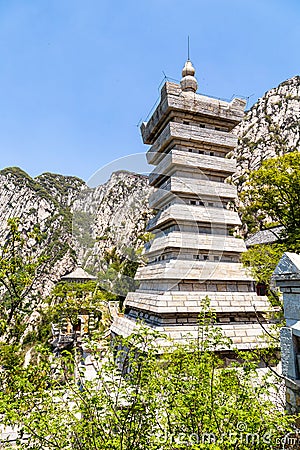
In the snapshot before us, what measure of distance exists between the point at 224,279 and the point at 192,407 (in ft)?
21.2

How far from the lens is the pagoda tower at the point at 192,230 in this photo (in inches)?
341

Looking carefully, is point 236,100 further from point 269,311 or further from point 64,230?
point 64,230

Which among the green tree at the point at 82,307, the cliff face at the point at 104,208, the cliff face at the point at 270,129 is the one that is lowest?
the green tree at the point at 82,307

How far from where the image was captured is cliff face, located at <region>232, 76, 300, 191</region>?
2026 inches

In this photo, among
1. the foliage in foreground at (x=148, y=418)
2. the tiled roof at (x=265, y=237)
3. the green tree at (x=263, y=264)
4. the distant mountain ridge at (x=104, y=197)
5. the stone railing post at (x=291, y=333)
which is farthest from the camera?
the tiled roof at (x=265, y=237)

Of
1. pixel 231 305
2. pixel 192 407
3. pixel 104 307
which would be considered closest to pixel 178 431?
pixel 192 407

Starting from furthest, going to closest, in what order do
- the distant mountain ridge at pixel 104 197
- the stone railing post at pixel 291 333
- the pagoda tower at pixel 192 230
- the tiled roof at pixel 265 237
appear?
the tiled roof at pixel 265 237 → the distant mountain ridge at pixel 104 197 → the pagoda tower at pixel 192 230 → the stone railing post at pixel 291 333

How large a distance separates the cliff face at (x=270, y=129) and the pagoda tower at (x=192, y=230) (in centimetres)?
3988

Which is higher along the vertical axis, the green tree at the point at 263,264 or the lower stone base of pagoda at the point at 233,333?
the green tree at the point at 263,264

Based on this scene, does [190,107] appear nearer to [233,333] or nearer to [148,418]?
[233,333]

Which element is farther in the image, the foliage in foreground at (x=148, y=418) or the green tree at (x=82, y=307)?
the green tree at (x=82, y=307)

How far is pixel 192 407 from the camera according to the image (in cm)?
331

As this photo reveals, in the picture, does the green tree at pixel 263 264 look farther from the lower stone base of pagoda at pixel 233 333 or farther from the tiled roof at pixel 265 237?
the tiled roof at pixel 265 237

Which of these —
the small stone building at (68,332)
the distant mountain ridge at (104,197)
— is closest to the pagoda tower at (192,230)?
the distant mountain ridge at (104,197)
